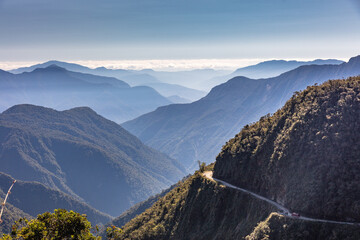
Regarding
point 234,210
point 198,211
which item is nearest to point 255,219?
point 234,210

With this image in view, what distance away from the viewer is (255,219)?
63.7m

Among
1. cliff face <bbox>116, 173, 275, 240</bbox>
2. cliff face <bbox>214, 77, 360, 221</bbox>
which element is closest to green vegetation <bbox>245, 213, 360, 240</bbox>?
cliff face <bbox>214, 77, 360, 221</bbox>

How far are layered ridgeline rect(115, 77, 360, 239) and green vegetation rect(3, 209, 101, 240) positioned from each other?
28.9 m

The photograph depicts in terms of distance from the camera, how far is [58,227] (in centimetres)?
4356

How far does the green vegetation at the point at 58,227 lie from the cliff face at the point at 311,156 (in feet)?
116

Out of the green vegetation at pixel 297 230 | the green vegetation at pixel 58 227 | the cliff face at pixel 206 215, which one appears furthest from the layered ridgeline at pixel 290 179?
the green vegetation at pixel 58 227

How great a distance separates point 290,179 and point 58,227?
135ft

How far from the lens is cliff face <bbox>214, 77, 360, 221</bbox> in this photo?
54.9m

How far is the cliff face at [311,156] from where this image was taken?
54.9 metres

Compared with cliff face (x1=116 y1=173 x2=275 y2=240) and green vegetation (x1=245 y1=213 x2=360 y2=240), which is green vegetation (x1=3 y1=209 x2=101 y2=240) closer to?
green vegetation (x1=245 y1=213 x2=360 y2=240)

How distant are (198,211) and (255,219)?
22455mm

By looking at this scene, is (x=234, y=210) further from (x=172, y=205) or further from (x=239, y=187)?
(x=172, y=205)

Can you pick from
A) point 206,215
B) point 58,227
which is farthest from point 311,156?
point 58,227

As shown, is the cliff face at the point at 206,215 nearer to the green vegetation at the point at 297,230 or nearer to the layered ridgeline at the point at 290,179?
the layered ridgeline at the point at 290,179
